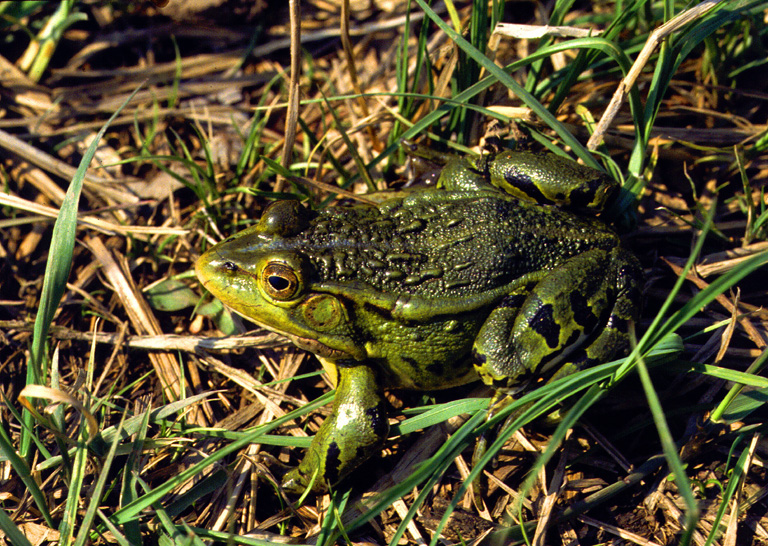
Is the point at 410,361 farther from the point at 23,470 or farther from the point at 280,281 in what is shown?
the point at 23,470

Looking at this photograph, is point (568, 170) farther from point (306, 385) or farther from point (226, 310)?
point (226, 310)

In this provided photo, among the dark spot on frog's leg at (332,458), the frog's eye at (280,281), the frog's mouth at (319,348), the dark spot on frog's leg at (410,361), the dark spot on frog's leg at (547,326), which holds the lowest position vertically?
the dark spot on frog's leg at (332,458)

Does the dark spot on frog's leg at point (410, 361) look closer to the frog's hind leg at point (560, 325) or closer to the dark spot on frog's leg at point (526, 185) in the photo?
the frog's hind leg at point (560, 325)

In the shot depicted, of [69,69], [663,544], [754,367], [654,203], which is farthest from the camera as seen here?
[69,69]

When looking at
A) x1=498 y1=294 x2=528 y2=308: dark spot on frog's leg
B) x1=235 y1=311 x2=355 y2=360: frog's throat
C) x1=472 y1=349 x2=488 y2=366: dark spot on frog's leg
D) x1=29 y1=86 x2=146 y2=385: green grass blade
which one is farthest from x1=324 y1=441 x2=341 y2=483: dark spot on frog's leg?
x1=29 y1=86 x2=146 y2=385: green grass blade

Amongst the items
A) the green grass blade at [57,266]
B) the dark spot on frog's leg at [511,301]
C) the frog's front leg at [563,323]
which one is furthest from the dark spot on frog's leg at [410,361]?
the green grass blade at [57,266]

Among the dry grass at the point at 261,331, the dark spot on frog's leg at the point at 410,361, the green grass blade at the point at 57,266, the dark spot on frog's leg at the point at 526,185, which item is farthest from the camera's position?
the dark spot on frog's leg at the point at 526,185

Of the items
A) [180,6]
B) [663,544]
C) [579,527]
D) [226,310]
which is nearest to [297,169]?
[226,310]

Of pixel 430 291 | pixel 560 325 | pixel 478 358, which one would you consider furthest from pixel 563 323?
pixel 430 291
